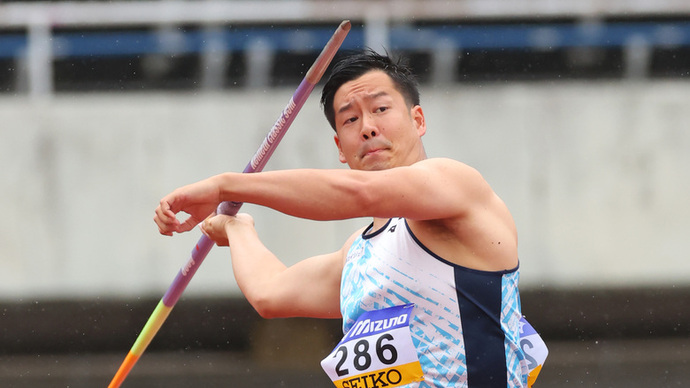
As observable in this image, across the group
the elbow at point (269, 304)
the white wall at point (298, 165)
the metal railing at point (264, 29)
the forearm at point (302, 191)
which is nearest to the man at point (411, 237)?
the forearm at point (302, 191)

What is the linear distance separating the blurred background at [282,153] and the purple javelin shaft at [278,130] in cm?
507

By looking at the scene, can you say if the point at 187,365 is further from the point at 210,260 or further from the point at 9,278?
the point at 9,278

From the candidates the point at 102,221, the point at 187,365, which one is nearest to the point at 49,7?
the point at 102,221

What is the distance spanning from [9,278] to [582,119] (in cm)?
637

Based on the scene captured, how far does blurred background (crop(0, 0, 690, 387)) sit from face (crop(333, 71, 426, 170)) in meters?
5.55

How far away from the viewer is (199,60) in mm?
8750

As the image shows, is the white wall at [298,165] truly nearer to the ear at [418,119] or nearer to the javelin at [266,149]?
the javelin at [266,149]

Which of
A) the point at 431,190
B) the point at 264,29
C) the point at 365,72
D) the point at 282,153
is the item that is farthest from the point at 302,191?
the point at 264,29

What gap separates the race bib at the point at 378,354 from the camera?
2293 mm

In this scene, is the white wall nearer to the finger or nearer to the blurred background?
the blurred background

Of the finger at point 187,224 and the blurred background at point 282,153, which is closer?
the finger at point 187,224

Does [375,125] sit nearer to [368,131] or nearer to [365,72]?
[368,131]

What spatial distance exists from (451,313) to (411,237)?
0.25m

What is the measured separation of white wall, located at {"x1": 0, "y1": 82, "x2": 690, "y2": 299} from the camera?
27.9ft
